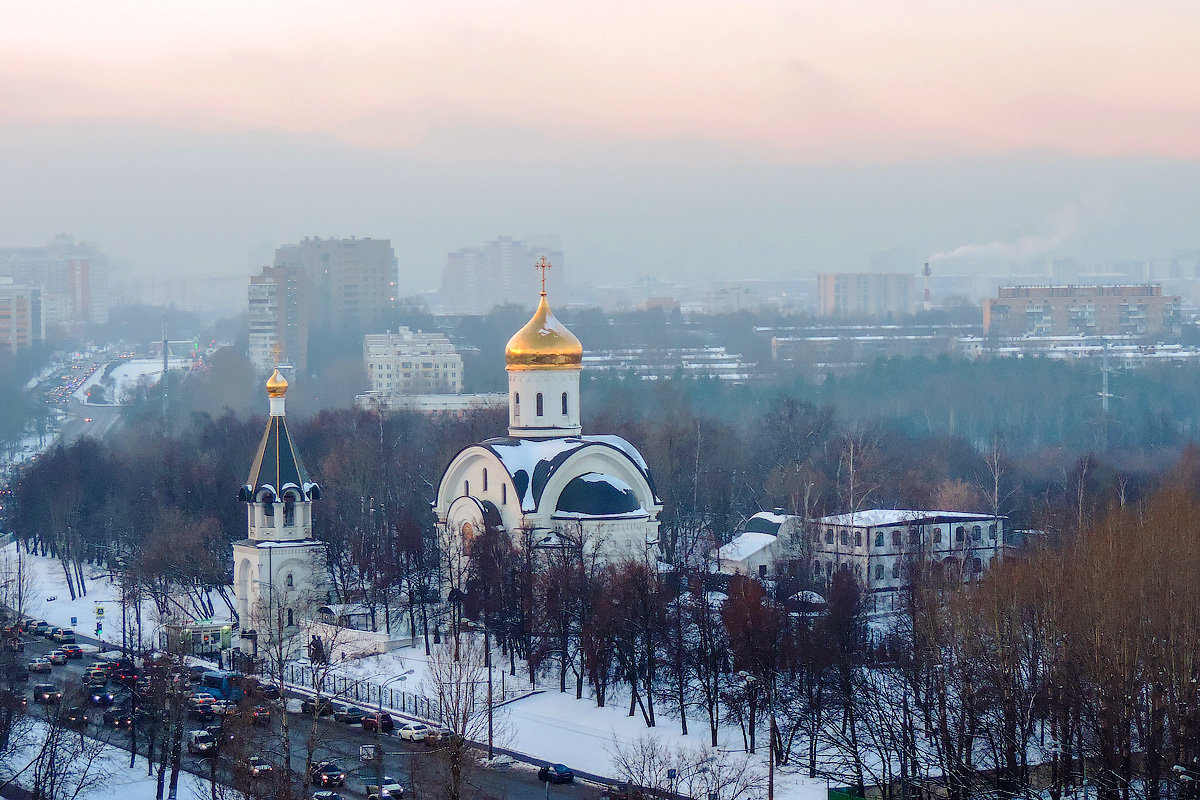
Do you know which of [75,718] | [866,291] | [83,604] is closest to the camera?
[75,718]

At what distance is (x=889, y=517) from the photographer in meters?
40.9

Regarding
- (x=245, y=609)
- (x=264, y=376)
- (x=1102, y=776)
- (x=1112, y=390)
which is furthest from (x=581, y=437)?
(x=264, y=376)

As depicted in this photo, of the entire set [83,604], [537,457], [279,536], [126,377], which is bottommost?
[83,604]

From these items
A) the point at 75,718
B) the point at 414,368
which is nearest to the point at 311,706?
the point at 75,718

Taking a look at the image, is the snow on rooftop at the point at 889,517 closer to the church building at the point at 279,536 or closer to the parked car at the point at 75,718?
the church building at the point at 279,536

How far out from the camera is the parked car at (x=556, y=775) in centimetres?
2612

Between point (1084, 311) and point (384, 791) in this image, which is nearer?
point (384, 791)

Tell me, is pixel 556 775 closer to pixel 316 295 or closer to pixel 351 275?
pixel 316 295

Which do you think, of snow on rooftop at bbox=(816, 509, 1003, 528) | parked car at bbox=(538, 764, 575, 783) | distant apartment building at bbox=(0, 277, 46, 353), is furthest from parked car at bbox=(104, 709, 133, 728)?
distant apartment building at bbox=(0, 277, 46, 353)

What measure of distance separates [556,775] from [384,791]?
2.42 m

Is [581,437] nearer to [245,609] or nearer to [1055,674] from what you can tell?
[245,609]

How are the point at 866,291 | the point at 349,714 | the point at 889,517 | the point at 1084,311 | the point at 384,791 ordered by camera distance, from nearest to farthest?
the point at 384,791 → the point at 349,714 → the point at 889,517 → the point at 1084,311 → the point at 866,291

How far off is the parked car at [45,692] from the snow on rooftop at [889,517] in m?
15.3

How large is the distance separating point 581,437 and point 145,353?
131 m
